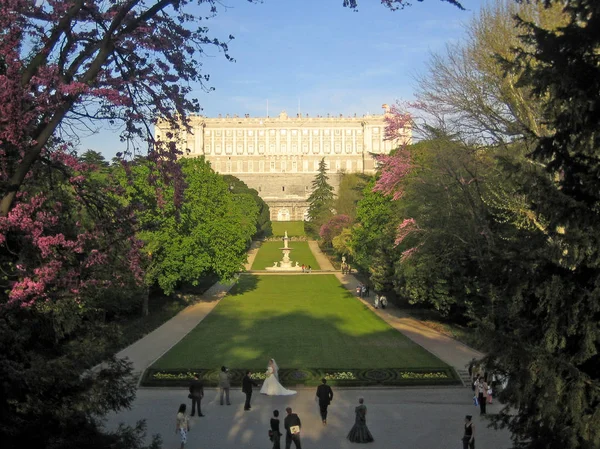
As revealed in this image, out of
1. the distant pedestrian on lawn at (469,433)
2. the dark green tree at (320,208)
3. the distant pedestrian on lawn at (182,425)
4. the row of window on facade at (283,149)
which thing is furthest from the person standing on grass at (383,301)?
the row of window on facade at (283,149)

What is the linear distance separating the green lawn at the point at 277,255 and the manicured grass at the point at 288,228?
9.91 m

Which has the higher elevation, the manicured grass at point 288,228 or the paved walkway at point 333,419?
the manicured grass at point 288,228

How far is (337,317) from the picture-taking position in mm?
27719

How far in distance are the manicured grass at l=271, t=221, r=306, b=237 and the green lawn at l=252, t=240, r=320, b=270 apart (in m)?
9.91

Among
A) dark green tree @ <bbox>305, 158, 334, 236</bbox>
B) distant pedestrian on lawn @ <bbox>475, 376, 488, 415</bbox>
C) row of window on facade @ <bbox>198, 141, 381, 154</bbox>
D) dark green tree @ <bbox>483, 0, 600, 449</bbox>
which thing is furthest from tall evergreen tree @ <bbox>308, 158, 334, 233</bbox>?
dark green tree @ <bbox>483, 0, 600, 449</bbox>

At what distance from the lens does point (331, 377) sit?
1702 cm

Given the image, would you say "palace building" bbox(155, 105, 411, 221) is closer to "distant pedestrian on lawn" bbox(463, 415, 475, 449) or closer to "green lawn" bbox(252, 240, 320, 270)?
"green lawn" bbox(252, 240, 320, 270)

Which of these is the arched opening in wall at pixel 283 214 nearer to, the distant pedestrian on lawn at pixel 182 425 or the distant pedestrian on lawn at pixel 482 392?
the distant pedestrian on lawn at pixel 482 392

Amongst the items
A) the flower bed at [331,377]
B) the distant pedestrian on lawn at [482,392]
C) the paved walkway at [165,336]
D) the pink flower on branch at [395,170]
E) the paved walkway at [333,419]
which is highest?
the pink flower on branch at [395,170]

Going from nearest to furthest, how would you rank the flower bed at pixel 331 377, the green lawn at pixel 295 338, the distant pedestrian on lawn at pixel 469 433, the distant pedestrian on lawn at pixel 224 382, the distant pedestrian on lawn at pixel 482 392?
the distant pedestrian on lawn at pixel 469 433, the distant pedestrian on lawn at pixel 482 392, the distant pedestrian on lawn at pixel 224 382, the flower bed at pixel 331 377, the green lawn at pixel 295 338

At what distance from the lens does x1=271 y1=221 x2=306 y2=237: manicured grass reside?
8146cm

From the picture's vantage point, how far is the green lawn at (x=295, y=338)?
1898 cm

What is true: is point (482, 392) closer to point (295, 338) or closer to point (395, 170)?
point (295, 338)

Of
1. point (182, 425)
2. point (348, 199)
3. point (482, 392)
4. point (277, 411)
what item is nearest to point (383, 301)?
point (482, 392)
